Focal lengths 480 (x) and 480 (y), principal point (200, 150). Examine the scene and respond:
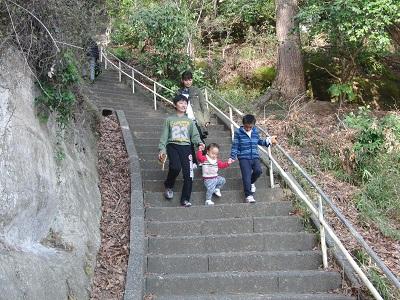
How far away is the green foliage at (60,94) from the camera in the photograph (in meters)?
5.71

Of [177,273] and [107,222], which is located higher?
[107,222]

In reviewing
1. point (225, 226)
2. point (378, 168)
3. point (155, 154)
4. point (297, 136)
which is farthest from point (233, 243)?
point (297, 136)

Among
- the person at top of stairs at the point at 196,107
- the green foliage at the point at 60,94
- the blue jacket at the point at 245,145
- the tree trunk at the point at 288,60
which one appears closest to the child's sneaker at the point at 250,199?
the blue jacket at the point at 245,145

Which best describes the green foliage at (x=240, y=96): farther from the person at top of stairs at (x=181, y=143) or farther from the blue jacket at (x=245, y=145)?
the person at top of stairs at (x=181, y=143)

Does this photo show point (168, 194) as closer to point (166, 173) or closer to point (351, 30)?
point (166, 173)

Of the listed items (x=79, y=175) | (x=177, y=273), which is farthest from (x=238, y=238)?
(x=79, y=175)

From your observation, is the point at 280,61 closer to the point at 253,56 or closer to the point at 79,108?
the point at 253,56

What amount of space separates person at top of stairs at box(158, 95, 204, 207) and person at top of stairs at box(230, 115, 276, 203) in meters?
0.64

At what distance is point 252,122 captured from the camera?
7.38 m

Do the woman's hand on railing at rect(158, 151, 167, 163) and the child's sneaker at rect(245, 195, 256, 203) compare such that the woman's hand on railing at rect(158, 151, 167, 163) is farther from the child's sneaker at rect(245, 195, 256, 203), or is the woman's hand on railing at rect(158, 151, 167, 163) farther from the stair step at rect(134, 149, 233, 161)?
the stair step at rect(134, 149, 233, 161)

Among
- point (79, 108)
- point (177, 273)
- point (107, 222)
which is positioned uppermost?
point (79, 108)

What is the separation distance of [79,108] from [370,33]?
6.58 m

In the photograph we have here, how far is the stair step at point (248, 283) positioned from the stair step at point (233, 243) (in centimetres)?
64

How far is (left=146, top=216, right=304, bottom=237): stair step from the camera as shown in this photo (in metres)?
6.75
